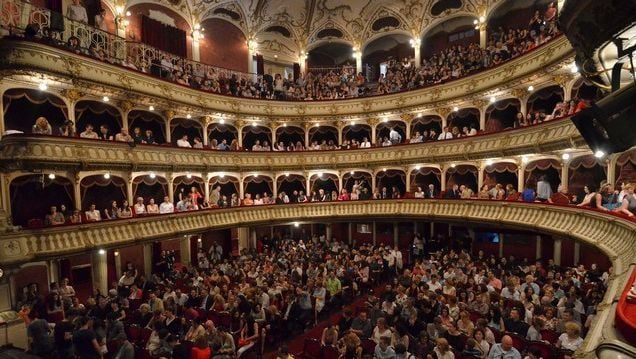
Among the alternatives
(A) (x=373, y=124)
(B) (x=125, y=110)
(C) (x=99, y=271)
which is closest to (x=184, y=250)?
(C) (x=99, y=271)

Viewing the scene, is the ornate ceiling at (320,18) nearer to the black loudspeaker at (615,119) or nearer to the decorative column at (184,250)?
the decorative column at (184,250)

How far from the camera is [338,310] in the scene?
11117 mm

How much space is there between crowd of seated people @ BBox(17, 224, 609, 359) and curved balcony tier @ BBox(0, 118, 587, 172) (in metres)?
4.00

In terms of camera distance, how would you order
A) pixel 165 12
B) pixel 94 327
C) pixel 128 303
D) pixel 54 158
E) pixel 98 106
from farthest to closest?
pixel 165 12 < pixel 98 106 < pixel 54 158 < pixel 128 303 < pixel 94 327

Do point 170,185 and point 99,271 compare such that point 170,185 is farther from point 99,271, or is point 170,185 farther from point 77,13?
point 77,13

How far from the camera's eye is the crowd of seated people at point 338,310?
20.1 ft

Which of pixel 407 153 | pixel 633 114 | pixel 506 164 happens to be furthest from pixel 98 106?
pixel 506 164

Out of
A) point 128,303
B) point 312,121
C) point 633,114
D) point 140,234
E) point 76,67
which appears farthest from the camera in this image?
point 312,121

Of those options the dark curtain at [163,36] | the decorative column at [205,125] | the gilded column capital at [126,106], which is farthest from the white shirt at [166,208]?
the dark curtain at [163,36]

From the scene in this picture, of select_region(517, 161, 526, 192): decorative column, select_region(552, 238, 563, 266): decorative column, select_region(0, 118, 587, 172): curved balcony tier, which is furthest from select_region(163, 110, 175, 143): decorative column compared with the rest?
select_region(552, 238, 563, 266): decorative column

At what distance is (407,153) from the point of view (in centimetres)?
1875

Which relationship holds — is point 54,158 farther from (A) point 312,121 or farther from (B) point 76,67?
(A) point 312,121

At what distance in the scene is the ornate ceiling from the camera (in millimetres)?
19920

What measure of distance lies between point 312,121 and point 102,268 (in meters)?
13.4
